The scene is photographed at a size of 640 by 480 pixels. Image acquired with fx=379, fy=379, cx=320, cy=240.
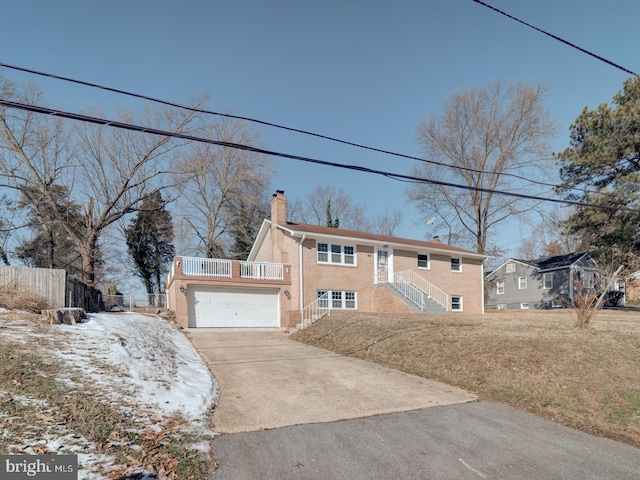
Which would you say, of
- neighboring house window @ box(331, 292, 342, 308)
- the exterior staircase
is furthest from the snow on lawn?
the exterior staircase

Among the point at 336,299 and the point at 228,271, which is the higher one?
the point at 228,271

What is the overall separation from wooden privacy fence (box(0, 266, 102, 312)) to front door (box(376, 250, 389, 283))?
47.6ft

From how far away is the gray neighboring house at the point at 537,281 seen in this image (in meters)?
30.7

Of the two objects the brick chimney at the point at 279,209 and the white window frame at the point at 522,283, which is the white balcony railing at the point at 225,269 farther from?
the white window frame at the point at 522,283

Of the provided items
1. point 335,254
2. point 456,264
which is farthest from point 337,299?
point 456,264

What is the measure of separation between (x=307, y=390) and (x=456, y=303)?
19018 millimetres

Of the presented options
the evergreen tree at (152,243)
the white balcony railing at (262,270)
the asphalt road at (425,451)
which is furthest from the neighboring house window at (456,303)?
the evergreen tree at (152,243)

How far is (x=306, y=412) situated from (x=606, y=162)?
21859mm

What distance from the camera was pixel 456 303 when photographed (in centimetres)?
2400

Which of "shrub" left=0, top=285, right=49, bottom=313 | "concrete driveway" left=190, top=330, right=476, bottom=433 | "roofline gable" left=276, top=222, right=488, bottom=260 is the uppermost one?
"roofline gable" left=276, top=222, right=488, bottom=260

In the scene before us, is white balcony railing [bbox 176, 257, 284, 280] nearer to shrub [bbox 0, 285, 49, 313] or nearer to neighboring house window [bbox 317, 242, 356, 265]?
neighboring house window [bbox 317, 242, 356, 265]

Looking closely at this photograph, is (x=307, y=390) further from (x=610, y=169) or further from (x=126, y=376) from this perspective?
(x=610, y=169)

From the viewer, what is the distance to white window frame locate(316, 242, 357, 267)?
783 inches

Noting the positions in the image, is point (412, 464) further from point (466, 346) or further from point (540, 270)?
point (540, 270)
